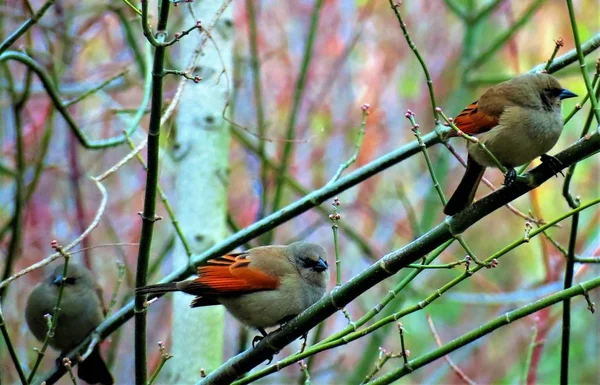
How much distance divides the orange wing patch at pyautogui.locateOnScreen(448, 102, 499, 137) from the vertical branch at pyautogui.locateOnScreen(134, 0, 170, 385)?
5.54 ft

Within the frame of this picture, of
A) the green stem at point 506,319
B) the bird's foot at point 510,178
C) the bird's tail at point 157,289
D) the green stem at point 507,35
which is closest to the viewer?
the green stem at point 506,319

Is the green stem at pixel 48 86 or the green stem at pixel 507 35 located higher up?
the green stem at pixel 507 35

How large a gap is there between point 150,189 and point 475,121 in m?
1.74

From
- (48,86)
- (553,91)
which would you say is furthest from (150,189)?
(553,91)

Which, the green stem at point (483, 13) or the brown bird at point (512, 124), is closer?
the brown bird at point (512, 124)

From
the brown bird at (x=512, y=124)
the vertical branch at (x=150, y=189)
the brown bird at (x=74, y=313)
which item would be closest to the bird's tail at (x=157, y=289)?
the vertical branch at (x=150, y=189)

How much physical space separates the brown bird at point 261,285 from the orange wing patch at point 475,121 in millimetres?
999

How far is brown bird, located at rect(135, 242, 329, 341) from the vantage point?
3.92 metres

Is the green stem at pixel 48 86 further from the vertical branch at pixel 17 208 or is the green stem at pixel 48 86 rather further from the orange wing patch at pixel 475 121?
the orange wing patch at pixel 475 121

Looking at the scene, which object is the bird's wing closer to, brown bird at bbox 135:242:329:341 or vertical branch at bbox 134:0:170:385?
brown bird at bbox 135:242:329:341

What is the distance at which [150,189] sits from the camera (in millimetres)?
2844

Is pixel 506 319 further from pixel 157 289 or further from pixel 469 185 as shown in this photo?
pixel 157 289

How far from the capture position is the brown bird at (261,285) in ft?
12.9

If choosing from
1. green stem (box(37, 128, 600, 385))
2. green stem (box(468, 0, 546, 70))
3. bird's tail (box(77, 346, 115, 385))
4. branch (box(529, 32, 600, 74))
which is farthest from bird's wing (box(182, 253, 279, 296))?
green stem (box(468, 0, 546, 70))
